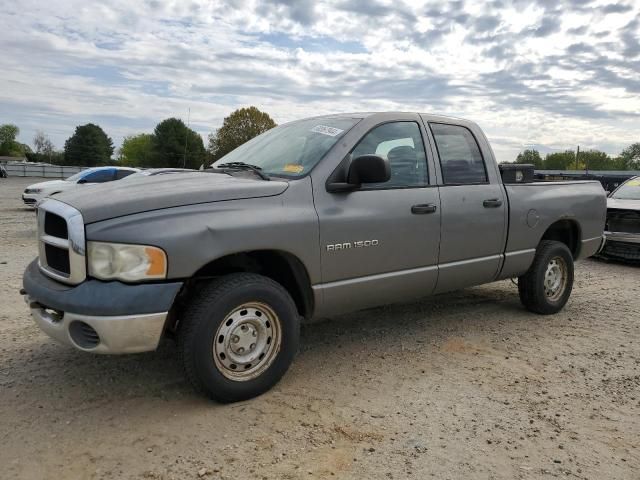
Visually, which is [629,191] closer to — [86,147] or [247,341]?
[247,341]

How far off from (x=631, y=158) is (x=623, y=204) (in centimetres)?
9764

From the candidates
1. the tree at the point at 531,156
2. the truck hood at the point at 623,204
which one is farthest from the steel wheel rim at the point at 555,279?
the tree at the point at 531,156

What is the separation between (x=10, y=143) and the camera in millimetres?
129000

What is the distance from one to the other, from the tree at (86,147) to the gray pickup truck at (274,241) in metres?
101

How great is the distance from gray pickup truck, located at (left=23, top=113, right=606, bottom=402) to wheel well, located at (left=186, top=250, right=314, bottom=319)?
0.01 metres

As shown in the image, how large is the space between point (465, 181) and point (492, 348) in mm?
1453

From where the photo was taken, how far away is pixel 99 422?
3.24 meters

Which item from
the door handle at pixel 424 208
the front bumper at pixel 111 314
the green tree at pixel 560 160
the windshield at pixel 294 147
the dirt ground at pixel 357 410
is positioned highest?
the green tree at pixel 560 160

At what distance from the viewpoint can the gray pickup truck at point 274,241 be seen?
3.10 meters

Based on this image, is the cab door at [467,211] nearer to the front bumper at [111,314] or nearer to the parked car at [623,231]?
the front bumper at [111,314]

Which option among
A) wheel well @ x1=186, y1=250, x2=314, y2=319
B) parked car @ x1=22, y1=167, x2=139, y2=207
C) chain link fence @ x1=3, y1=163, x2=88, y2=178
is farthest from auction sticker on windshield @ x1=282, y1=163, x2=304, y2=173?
chain link fence @ x1=3, y1=163, x2=88, y2=178

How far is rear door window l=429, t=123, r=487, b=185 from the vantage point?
15.6 feet

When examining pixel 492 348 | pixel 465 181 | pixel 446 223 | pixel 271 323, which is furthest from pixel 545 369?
pixel 271 323

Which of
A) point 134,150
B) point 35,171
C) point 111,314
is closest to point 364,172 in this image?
point 111,314
